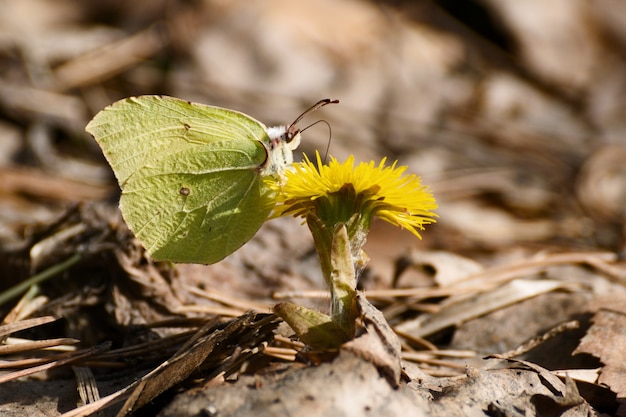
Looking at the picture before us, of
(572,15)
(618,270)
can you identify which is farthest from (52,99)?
(572,15)

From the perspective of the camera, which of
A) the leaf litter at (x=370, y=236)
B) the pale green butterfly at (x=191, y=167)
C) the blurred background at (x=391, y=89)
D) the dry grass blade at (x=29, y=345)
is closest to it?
the leaf litter at (x=370, y=236)

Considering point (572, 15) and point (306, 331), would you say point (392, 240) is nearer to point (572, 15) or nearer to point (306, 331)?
point (306, 331)

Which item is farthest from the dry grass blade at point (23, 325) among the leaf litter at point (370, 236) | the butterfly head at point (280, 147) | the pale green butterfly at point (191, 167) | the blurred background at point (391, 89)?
the blurred background at point (391, 89)

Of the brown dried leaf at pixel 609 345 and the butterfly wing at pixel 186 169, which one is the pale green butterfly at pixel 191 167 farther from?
the brown dried leaf at pixel 609 345

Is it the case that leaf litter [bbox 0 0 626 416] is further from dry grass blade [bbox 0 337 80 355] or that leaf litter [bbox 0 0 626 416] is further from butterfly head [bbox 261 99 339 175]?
butterfly head [bbox 261 99 339 175]

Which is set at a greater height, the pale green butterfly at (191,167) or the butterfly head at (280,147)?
the butterfly head at (280,147)

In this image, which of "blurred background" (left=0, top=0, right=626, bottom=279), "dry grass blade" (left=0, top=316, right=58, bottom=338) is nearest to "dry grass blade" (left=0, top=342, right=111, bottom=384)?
"dry grass blade" (left=0, top=316, right=58, bottom=338)

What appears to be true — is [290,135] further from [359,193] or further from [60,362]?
[60,362]
